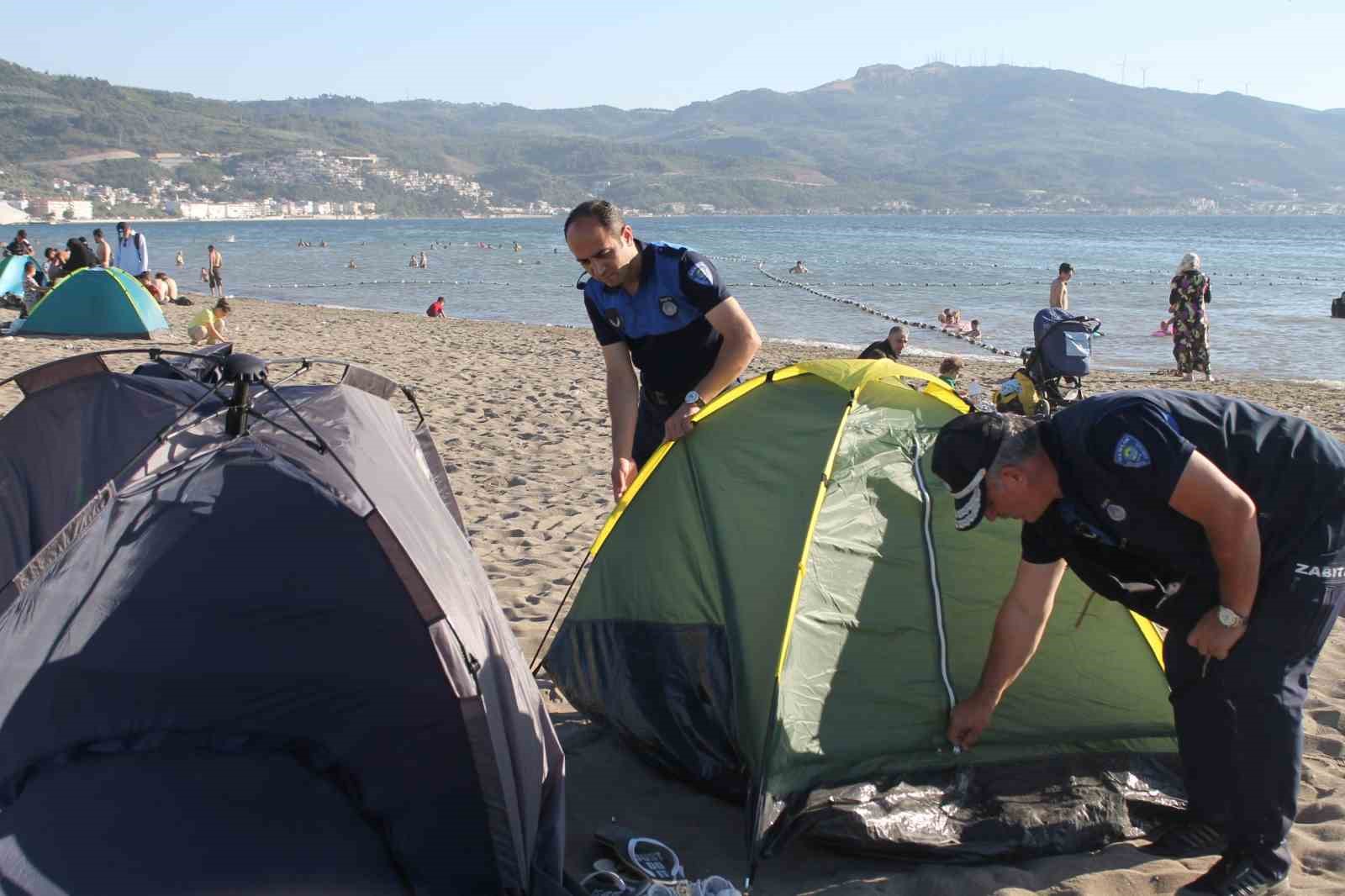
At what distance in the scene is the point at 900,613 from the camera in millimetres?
3959

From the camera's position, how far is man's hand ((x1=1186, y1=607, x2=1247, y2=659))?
315cm

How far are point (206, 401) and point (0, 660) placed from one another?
38.1 inches

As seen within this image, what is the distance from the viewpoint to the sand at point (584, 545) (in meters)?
3.50

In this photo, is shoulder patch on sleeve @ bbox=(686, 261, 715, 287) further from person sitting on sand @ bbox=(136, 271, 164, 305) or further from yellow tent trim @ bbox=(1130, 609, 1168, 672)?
→ person sitting on sand @ bbox=(136, 271, 164, 305)

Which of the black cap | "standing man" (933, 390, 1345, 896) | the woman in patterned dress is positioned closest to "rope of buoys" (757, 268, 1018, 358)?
the woman in patterned dress

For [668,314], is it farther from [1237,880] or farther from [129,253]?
[129,253]

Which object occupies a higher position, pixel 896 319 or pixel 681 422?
pixel 681 422

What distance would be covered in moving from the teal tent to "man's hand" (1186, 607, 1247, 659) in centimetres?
1994

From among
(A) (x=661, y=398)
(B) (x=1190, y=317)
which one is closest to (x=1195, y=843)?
(A) (x=661, y=398)

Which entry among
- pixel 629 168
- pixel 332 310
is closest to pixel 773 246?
pixel 332 310

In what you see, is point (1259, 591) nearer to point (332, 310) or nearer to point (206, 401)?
point (206, 401)

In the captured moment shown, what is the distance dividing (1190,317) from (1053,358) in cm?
867

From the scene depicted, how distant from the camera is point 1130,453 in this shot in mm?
2932

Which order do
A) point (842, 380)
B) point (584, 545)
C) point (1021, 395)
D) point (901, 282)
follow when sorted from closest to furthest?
point (842, 380), point (584, 545), point (1021, 395), point (901, 282)
